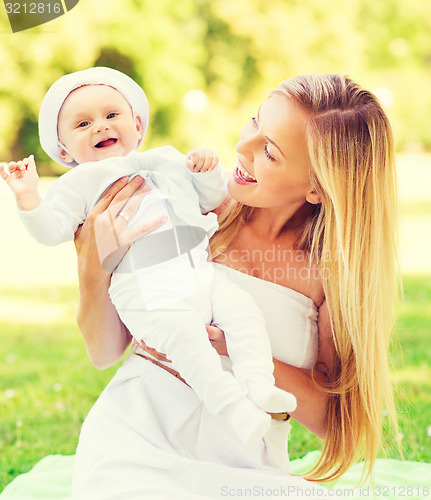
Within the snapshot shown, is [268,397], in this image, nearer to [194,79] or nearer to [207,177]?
[207,177]

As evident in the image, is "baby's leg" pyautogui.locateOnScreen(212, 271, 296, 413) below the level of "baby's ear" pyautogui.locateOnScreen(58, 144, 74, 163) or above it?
below

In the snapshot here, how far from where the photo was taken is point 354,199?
2131 millimetres

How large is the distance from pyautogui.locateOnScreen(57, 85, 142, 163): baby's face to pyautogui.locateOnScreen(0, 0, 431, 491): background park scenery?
9.70ft

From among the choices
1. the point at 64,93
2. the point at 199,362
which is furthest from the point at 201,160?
the point at 199,362

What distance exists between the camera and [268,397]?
5.69ft

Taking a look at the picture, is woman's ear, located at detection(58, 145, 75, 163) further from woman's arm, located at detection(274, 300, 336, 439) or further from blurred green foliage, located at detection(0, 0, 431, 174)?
blurred green foliage, located at detection(0, 0, 431, 174)

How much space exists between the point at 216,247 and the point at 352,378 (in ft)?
1.99

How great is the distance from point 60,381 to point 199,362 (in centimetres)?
316

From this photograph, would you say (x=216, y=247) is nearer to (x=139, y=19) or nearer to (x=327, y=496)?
(x=327, y=496)

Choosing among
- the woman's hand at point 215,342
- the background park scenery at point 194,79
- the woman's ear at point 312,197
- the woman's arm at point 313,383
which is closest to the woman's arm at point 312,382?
the woman's arm at point 313,383

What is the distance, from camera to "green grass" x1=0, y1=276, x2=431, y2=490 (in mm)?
3434

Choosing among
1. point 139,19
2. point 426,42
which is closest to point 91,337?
point 139,19

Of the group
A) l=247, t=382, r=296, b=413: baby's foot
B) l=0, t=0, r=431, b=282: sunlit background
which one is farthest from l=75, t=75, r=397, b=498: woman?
l=0, t=0, r=431, b=282: sunlit background

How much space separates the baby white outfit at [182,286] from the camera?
1.76m
